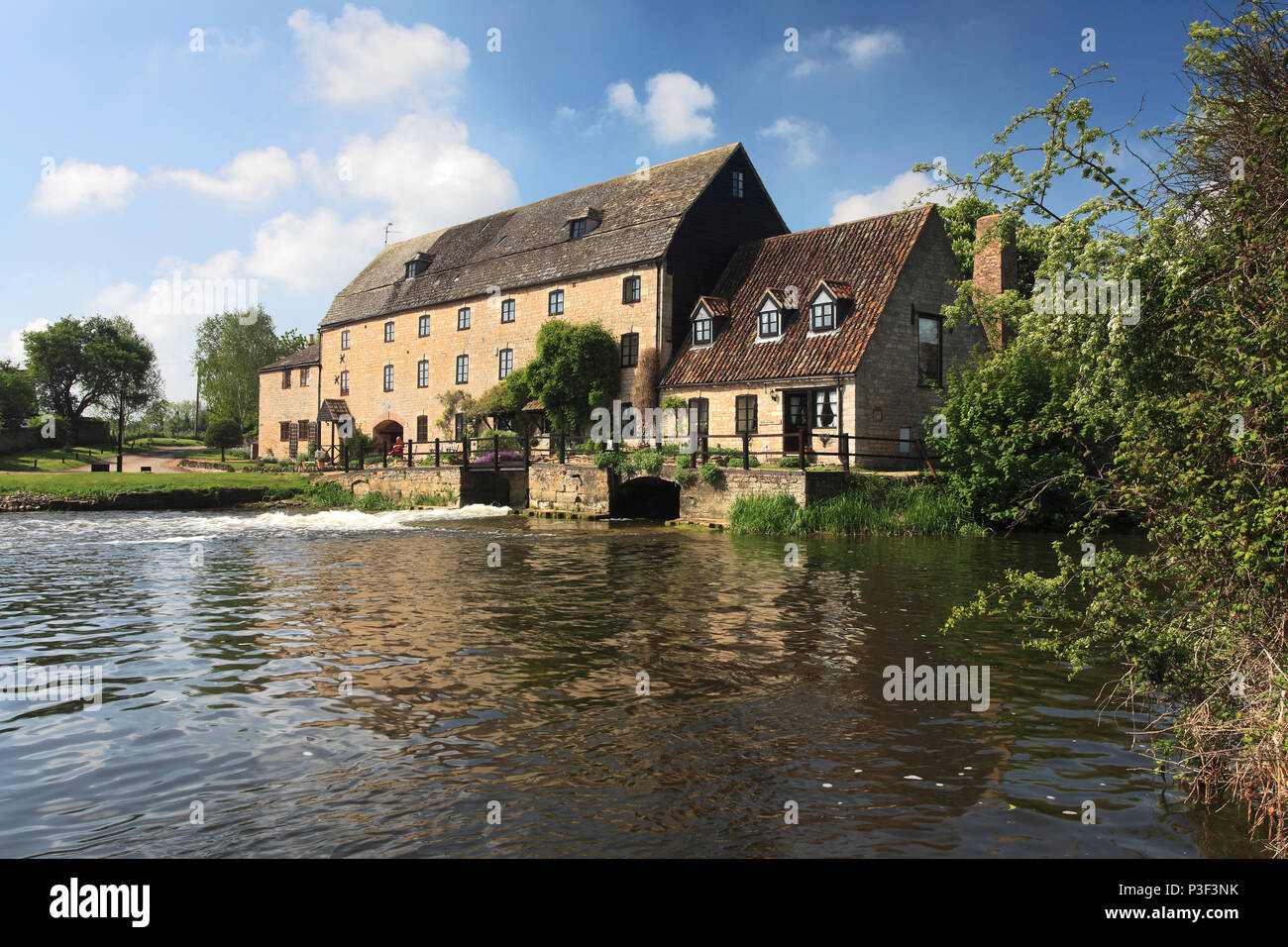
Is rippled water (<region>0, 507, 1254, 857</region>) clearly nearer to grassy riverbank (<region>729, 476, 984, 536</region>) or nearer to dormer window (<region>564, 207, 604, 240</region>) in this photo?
grassy riverbank (<region>729, 476, 984, 536</region>)

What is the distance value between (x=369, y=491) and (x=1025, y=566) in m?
26.5

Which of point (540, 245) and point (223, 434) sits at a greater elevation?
point (540, 245)

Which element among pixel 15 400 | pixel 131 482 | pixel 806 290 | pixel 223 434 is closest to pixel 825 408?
pixel 806 290

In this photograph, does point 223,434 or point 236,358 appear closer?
point 223,434

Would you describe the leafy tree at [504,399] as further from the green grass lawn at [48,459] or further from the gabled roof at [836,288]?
the green grass lawn at [48,459]

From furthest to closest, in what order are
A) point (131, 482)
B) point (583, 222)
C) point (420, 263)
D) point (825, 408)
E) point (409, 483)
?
point (420, 263), point (583, 222), point (409, 483), point (131, 482), point (825, 408)

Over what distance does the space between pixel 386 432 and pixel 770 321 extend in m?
25.2

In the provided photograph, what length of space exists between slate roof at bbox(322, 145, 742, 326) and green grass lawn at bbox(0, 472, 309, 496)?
473 inches

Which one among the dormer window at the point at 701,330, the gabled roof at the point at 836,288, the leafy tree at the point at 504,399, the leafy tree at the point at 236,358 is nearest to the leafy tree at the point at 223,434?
the leafy tree at the point at 236,358

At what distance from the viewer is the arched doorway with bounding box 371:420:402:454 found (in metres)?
46.5

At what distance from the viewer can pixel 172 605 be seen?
11688 millimetres

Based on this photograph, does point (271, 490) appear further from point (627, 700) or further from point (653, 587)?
point (627, 700)

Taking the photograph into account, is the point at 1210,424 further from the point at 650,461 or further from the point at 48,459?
the point at 48,459

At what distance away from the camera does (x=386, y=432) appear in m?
47.0
